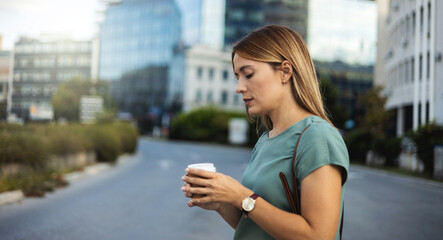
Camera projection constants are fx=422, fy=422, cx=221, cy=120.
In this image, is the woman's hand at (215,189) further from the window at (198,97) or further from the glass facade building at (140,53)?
the glass facade building at (140,53)

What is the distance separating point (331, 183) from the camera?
144 cm

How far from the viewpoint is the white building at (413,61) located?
1321 centimetres

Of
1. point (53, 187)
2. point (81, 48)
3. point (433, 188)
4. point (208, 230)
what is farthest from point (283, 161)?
point (81, 48)

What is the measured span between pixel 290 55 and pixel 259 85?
17cm

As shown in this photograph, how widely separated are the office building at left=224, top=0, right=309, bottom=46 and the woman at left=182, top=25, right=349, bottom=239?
74698 millimetres

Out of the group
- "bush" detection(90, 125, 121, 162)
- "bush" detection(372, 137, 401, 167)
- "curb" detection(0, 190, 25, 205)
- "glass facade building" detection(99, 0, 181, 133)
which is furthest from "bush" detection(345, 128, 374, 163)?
"glass facade building" detection(99, 0, 181, 133)

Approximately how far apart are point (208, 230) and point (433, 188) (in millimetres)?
9176

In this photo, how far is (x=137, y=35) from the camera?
3809 inches

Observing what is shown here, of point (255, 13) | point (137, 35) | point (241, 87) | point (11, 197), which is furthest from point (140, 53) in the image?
point (241, 87)

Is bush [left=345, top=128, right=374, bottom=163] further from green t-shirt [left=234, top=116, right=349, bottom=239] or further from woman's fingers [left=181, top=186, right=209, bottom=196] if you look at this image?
woman's fingers [left=181, top=186, right=209, bottom=196]

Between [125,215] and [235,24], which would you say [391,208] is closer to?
[125,215]

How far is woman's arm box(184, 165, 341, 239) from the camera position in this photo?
144 centimetres

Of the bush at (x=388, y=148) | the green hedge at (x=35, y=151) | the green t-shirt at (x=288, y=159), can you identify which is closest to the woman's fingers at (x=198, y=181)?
the green t-shirt at (x=288, y=159)

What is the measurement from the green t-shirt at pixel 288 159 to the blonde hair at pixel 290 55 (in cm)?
12
